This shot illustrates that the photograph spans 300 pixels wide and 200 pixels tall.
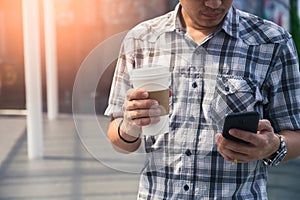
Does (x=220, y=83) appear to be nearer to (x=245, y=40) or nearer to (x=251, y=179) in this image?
(x=245, y=40)

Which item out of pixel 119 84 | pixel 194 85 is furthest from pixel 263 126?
pixel 119 84

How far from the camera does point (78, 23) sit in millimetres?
7996

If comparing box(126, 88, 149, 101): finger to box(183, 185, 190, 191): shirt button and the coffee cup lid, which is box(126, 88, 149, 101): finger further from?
box(183, 185, 190, 191): shirt button

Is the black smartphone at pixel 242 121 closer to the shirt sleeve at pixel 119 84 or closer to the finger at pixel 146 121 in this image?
the finger at pixel 146 121

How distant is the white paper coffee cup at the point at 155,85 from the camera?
109 centimetres

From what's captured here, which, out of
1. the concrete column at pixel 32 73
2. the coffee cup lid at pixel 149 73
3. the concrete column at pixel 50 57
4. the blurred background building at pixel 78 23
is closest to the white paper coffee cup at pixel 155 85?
the coffee cup lid at pixel 149 73

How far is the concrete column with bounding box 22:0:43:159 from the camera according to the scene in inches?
194

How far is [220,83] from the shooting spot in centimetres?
126

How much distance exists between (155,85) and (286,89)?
15.1 inches

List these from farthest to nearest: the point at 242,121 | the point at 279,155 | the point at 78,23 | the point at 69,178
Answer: the point at 78,23, the point at 69,178, the point at 279,155, the point at 242,121

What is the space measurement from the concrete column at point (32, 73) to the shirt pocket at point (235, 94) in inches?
153

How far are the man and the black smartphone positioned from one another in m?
0.13

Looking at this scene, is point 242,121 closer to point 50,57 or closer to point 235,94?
point 235,94

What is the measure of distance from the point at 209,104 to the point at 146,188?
287mm
